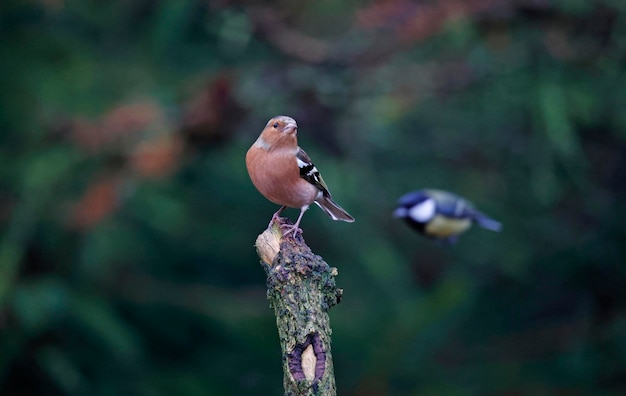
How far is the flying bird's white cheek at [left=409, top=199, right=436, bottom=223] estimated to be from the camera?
524 centimetres

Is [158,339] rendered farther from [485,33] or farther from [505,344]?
[485,33]

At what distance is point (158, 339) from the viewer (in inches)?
291

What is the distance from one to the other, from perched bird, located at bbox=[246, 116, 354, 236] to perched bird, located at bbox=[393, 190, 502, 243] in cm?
87

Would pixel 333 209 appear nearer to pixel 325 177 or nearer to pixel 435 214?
pixel 435 214

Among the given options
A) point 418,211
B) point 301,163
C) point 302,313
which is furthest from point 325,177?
point 302,313

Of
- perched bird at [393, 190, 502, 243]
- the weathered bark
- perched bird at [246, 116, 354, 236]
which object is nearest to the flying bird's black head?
perched bird at [393, 190, 502, 243]

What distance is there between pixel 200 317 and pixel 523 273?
304 cm

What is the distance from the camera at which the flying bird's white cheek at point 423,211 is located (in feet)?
17.2

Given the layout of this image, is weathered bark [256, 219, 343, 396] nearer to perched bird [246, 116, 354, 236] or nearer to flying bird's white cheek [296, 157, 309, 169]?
perched bird [246, 116, 354, 236]

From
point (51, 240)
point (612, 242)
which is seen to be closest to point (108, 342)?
point (51, 240)

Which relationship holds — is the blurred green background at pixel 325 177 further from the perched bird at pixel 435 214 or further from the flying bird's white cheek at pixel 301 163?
the flying bird's white cheek at pixel 301 163

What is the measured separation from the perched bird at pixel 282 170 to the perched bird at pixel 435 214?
2.84ft

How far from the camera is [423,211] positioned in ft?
17.3

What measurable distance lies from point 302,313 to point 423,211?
2457 mm
